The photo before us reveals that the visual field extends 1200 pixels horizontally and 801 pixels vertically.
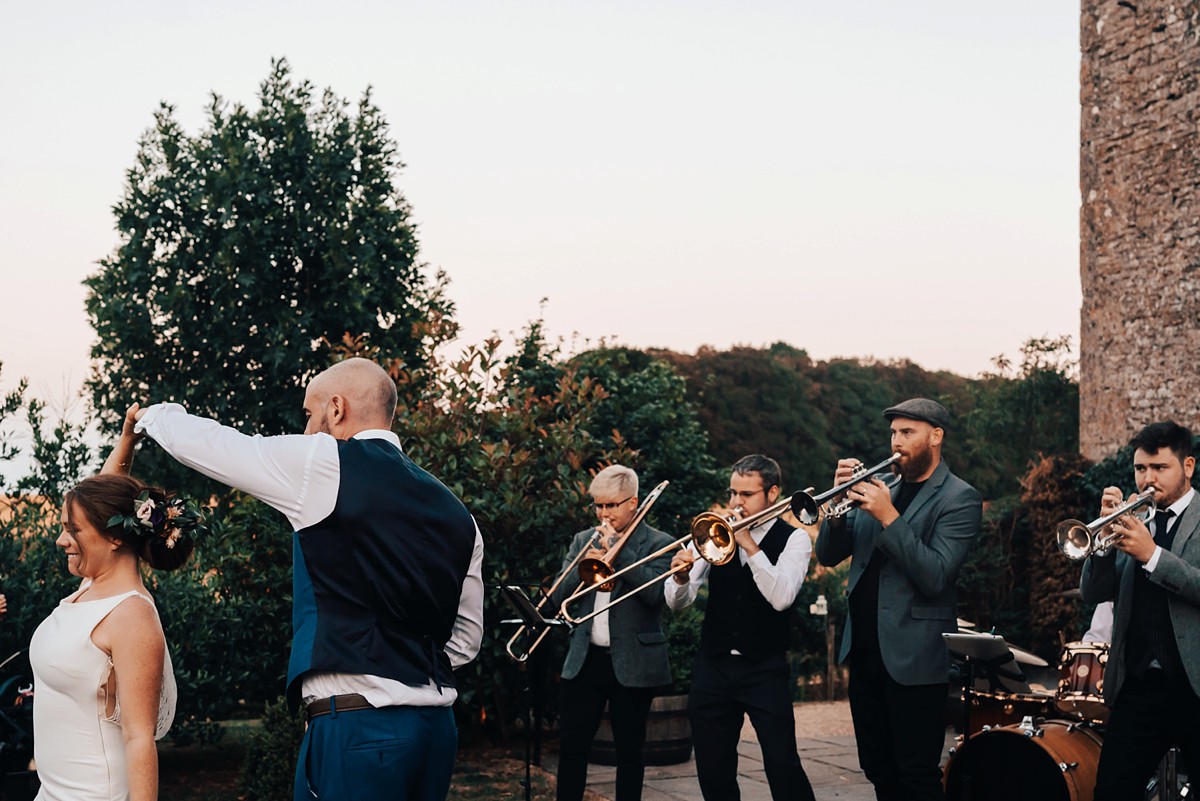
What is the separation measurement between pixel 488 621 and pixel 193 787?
2278 mm

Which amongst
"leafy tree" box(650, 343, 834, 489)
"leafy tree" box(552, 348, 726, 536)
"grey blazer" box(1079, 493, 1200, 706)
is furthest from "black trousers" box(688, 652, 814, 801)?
"leafy tree" box(650, 343, 834, 489)

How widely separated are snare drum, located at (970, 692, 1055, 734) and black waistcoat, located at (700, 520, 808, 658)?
4.56 ft

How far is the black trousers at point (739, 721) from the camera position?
18.4ft

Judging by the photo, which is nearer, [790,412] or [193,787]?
[193,787]

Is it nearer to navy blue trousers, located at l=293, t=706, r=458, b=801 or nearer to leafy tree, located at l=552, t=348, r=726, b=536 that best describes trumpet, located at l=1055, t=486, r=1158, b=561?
navy blue trousers, located at l=293, t=706, r=458, b=801

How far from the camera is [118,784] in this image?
3.56 metres

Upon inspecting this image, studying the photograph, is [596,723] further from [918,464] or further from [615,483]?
[918,464]

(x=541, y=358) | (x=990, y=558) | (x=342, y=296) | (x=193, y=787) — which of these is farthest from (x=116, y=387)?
(x=990, y=558)

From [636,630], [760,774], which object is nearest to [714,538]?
[636,630]

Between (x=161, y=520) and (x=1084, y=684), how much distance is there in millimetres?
4544

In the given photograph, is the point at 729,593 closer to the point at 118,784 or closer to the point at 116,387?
the point at 118,784

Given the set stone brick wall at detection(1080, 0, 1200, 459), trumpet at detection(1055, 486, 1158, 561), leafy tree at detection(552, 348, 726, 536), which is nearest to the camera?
trumpet at detection(1055, 486, 1158, 561)

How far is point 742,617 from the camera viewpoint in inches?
226

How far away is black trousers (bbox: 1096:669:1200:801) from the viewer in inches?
194
